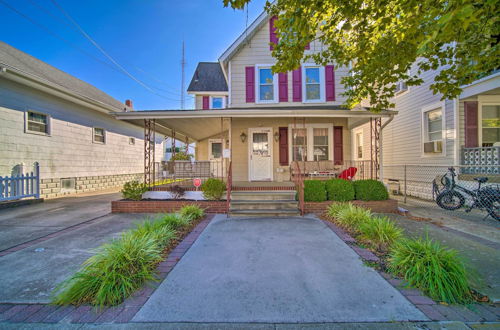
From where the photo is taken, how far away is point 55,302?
2.25 metres

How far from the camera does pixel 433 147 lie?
8117 mm

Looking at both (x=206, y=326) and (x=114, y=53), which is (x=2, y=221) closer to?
(x=206, y=326)

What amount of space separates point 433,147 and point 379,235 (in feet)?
22.0

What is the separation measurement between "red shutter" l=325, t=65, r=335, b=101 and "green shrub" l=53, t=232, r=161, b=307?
870 centimetres

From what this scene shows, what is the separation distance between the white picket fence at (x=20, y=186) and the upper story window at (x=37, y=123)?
147 centimetres

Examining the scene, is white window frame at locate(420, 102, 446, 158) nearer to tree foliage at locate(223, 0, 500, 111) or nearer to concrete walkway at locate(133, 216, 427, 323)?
tree foliage at locate(223, 0, 500, 111)

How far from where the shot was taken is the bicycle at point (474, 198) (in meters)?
5.46

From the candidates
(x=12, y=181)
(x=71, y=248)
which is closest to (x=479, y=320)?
(x=71, y=248)

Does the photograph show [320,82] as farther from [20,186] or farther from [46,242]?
[20,186]

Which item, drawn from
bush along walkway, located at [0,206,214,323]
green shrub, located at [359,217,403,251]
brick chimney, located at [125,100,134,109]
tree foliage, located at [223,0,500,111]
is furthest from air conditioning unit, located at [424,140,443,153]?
brick chimney, located at [125,100,134,109]

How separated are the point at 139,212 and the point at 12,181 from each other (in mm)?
4623

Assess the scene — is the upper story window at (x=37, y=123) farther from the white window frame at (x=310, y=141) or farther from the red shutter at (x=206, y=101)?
the white window frame at (x=310, y=141)

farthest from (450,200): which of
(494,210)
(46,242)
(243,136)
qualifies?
(46,242)

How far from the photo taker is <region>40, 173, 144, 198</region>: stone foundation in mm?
8641
